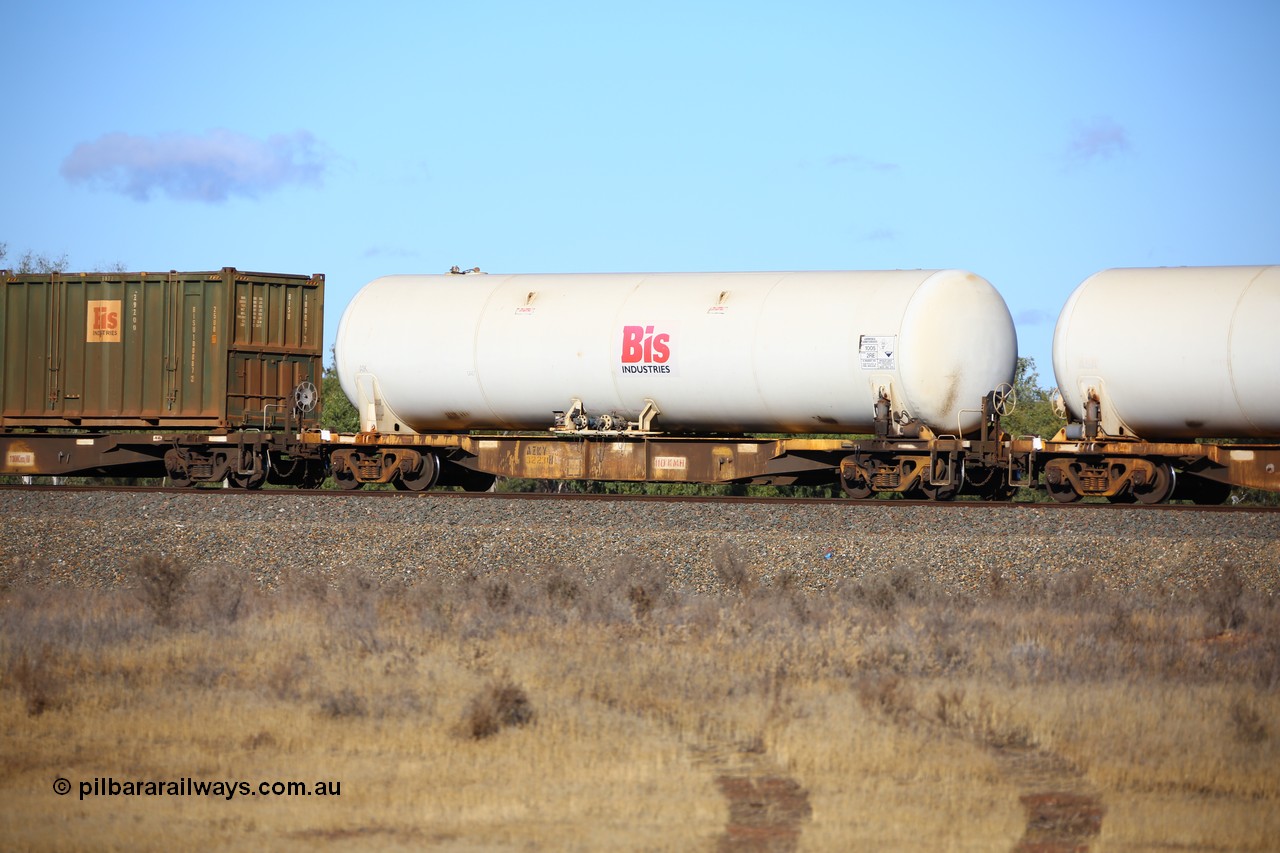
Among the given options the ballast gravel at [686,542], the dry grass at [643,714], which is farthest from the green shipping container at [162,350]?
the dry grass at [643,714]

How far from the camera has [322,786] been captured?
8016mm

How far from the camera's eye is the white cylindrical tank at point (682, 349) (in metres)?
19.4

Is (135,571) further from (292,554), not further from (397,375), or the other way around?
(397,375)

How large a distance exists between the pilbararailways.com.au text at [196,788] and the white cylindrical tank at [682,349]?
12.6 m

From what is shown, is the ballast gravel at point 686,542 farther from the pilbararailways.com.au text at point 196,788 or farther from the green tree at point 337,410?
the green tree at point 337,410

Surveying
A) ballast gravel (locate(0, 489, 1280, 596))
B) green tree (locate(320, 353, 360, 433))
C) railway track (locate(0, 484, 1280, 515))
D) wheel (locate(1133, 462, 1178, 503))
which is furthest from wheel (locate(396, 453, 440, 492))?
green tree (locate(320, 353, 360, 433))

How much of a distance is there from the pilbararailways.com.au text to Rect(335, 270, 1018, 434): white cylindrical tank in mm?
12591

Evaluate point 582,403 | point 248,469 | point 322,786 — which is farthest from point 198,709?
point 248,469

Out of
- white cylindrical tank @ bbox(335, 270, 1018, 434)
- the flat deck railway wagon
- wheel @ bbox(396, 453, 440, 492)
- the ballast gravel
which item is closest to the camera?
the ballast gravel

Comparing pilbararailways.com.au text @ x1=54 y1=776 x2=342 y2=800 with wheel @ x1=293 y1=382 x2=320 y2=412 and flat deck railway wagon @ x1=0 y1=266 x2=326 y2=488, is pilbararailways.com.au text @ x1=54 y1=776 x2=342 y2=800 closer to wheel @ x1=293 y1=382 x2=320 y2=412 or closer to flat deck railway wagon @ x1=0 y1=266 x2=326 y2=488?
flat deck railway wagon @ x1=0 y1=266 x2=326 y2=488

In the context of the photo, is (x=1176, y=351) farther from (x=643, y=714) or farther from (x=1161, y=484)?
(x=643, y=714)

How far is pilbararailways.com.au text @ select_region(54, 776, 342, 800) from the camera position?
25.9 feet

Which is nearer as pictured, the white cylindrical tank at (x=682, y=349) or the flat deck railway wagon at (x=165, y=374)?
the white cylindrical tank at (x=682, y=349)

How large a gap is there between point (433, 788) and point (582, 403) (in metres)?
13.3
